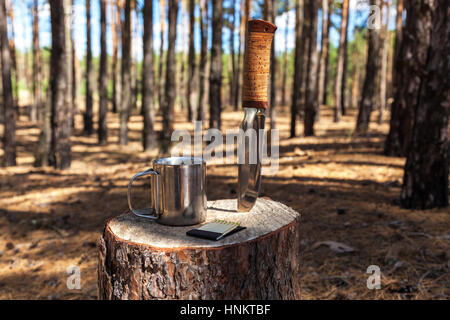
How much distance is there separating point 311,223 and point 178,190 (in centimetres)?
311

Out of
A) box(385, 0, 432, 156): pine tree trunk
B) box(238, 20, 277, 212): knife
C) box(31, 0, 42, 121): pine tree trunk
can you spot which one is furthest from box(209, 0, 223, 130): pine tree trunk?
box(31, 0, 42, 121): pine tree trunk

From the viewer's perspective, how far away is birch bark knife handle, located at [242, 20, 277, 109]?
6.30 feet

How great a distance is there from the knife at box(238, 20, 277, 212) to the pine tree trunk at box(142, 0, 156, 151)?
8509mm

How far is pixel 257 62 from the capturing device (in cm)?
197

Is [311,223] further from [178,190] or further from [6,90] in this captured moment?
[6,90]

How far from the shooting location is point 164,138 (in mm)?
10344

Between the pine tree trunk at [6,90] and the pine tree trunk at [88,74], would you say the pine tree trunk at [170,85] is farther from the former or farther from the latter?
the pine tree trunk at [6,90]

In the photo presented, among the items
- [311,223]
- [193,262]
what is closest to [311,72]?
[311,223]

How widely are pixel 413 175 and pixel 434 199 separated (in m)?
0.39

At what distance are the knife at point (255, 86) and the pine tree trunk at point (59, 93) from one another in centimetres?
751

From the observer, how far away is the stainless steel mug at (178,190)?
193 cm
